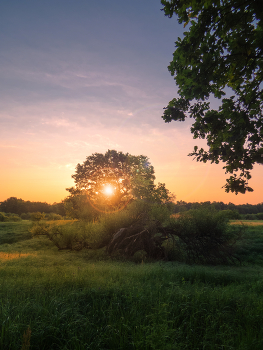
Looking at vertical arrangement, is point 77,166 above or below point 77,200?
above

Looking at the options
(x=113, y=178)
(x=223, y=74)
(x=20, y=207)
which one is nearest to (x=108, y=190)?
(x=113, y=178)

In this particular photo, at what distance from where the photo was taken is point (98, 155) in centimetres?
3534

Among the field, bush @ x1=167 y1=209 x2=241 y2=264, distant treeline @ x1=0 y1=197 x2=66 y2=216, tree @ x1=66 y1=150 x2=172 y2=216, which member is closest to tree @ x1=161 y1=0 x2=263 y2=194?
the field

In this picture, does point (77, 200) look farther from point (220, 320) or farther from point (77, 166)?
point (220, 320)

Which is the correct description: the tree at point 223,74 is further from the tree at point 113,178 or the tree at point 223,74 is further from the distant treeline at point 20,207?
the distant treeline at point 20,207

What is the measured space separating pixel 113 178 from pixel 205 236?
66.8ft

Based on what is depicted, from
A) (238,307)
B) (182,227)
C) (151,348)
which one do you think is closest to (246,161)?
(238,307)

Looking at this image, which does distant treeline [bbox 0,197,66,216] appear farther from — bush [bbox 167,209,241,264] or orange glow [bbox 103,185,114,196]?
bush [bbox 167,209,241,264]

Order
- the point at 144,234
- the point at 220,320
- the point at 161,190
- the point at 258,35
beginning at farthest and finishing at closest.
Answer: the point at 161,190 → the point at 144,234 → the point at 258,35 → the point at 220,320

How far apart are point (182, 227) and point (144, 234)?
3137mm

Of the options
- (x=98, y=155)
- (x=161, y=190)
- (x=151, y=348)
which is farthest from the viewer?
(x=98, y=155)

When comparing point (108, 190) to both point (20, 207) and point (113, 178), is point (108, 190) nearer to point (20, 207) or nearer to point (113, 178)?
point (113, 178)

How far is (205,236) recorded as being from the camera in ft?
53.9

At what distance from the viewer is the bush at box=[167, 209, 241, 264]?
15586 millimetres
